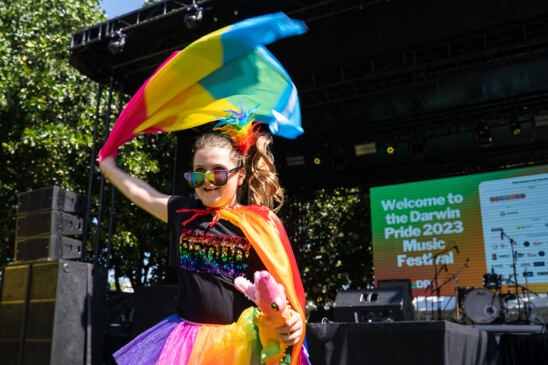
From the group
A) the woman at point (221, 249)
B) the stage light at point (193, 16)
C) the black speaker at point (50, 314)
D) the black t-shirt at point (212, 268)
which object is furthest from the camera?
the stage light at point (193, 16)

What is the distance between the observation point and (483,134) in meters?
8.90

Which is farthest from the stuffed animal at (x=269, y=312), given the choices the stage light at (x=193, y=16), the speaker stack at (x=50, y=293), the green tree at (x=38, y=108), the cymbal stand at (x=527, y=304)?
the green tree at (x=38, y=108)

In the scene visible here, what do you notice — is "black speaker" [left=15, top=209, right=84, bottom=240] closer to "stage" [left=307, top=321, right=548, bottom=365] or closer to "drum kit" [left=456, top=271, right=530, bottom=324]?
"stage" [left=307, top=321, right=548, bottom=365]

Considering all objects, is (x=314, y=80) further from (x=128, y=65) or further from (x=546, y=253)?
(x=546, y=253)

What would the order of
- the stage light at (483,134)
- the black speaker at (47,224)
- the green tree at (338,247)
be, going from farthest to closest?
the green tree at (338,247) → the stage light at (483,134) → the black speaker at (47,224)

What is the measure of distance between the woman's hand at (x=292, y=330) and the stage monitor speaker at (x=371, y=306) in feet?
17.1

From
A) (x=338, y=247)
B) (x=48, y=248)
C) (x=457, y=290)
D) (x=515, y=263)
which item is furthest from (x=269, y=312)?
(x=338, y=247)

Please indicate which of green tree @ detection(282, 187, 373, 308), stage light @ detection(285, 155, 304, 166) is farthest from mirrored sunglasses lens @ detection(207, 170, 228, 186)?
green tree @ detection(282, 187, 373, 308)

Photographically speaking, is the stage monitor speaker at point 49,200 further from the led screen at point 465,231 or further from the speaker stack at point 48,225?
the led screen at point 465,231

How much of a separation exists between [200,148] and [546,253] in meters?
8.04

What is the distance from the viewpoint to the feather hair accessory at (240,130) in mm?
2037

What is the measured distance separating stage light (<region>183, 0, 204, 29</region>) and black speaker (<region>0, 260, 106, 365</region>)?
3400 mm

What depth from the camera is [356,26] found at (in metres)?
7.31

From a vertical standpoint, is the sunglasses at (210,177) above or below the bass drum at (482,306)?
above
